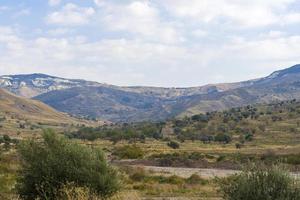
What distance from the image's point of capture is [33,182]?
68.9ft

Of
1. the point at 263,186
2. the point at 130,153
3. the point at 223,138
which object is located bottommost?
the point at 223,138

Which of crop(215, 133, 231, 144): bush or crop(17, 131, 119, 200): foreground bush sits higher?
crop(17, 131, 119, 200): foreground bush

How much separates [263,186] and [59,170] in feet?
29.4

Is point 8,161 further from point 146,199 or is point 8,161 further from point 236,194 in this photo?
point 236,194

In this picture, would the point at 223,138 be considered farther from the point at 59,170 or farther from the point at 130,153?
the point at 59,170

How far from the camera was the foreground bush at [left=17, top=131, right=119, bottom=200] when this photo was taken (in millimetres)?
20641

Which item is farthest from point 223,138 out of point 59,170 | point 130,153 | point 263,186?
point 263,186

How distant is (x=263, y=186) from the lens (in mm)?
15102

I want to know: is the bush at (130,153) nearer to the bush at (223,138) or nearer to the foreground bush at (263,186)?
the bush at (223,138)

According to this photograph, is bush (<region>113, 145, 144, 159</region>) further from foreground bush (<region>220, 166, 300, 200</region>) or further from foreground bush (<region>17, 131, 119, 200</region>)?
foreground bush (<region>220, 166, 300, 200</region>)

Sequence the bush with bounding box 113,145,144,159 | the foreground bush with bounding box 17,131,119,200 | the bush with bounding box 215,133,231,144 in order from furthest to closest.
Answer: the bush with bounding box 215,133,231,144
the bush with bounding box 113,145,144,159
the foreground bush with bounding box 17,131,119,200

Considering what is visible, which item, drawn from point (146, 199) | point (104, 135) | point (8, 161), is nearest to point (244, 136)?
point (104, 135)

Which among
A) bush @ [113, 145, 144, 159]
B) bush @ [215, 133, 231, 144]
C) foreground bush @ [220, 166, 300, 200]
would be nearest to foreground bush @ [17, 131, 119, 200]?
foreground bush @ [220, 166, 300, 200]

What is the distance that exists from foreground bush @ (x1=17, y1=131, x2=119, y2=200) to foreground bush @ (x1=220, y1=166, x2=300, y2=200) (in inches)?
265
